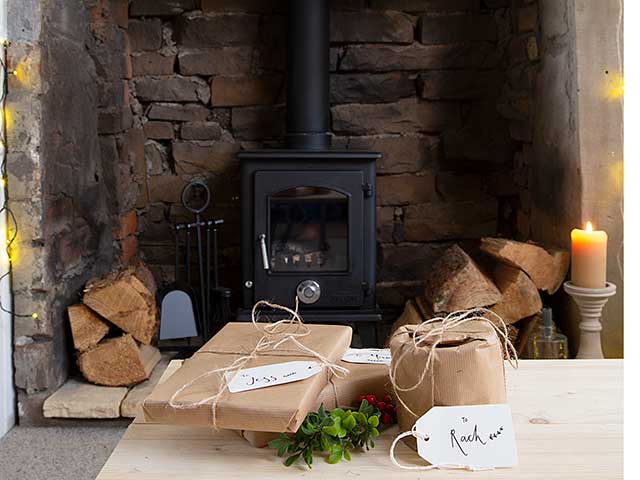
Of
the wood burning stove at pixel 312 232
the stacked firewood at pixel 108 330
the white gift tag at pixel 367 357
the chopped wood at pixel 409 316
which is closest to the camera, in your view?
the white gift tag at pixel 367 357

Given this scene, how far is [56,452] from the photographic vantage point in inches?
101

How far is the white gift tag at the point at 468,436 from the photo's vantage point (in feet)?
3.01

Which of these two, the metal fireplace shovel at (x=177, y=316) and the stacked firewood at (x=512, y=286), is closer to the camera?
the stacked firewood at (x=512, y=286)

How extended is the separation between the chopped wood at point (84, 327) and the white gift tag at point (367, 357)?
1.82 metres

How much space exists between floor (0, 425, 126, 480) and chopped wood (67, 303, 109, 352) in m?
0.29

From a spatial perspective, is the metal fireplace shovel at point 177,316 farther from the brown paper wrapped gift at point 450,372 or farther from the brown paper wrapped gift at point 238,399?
A: the brown paper wrapped gift at point 450,372

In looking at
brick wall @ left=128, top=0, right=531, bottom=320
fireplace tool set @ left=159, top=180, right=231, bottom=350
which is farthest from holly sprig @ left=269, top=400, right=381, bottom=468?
brick wall @ left=128, top=0, right=531, bottom=320

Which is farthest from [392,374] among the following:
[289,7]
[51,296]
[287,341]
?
[289,7]

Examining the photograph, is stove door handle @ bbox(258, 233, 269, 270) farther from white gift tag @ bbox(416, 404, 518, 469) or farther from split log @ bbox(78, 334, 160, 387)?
white gift tag @ bbox(416, 404, 518, 469)

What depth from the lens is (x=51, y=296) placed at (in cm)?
275

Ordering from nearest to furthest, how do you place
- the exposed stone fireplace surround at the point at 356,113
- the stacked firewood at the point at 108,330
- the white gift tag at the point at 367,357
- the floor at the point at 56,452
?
the white gift tag at the point at 367,357 → the floor at the point at 56,452 → the stacked firewood at the point at 108,330 → the exposed stone fireplace surround at the point at 356,113

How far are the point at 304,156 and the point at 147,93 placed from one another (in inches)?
34.7

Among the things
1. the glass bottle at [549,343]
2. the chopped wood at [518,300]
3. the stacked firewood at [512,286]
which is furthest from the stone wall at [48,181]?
the glass bottle at [549,343]

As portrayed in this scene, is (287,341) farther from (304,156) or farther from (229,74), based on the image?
(229,74)
